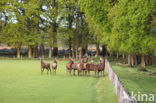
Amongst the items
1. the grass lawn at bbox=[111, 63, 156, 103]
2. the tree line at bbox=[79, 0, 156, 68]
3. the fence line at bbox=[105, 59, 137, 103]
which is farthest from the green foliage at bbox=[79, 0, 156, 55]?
the fence line at bbox=[105, 59, 137, 103]

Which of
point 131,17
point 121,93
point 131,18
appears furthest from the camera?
point 131,17

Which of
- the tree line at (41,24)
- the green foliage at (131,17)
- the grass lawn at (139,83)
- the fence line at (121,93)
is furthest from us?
the tree line at (41,24)

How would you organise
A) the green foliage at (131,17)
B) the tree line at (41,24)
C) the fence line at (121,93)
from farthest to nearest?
the tree line at (41,24) < the green foliage at (131,17) < the fence line at (121,93)

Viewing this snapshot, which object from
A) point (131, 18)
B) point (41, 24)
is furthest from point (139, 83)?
point (41, 24)

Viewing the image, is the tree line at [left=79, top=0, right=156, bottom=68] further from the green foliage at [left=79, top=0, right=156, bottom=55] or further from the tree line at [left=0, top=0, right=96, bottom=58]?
the tree line at [left=0, top=0, right=96, bottom=58]

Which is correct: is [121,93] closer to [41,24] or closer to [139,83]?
[139,83]

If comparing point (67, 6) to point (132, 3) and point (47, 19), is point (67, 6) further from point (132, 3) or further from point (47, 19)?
point (132, 3)

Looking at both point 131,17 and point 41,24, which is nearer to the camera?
point 131,17

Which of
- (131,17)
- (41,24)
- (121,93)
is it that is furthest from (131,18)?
(41,24)

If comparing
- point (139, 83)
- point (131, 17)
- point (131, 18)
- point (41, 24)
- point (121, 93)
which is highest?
point (41, 24)

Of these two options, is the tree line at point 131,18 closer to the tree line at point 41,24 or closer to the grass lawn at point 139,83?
the grass lawn at point 139,83

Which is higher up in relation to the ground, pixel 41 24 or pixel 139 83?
pixel 41 24

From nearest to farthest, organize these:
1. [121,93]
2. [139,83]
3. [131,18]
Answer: [121,93]
[131,18]
[139,83]

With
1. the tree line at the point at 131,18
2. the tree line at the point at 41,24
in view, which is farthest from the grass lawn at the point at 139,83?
the tree line at the point at 41,24
